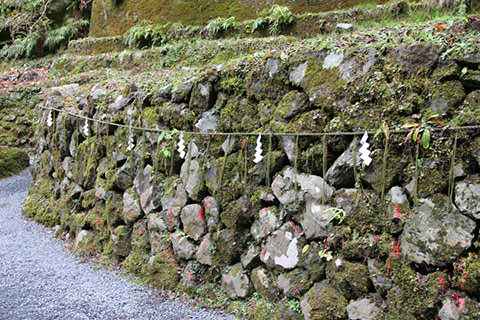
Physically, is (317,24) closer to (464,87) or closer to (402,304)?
(464,87)

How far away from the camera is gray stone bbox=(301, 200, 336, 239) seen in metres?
3.20

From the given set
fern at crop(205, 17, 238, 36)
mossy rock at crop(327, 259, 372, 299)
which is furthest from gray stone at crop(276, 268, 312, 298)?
fern at crop(205, 17, 238, 36)

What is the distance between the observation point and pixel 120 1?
1028 cm

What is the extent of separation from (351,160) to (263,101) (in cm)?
119

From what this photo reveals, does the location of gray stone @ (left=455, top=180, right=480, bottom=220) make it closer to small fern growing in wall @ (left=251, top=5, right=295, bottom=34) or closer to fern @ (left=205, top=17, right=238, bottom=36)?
small fern growing in wall @ (left=251, top=5, right=295, bottom=34)

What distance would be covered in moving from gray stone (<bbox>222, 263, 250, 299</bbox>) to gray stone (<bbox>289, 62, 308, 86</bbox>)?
193 centimetres

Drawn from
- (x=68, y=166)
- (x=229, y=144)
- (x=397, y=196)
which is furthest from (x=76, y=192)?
(x=397, y=196)

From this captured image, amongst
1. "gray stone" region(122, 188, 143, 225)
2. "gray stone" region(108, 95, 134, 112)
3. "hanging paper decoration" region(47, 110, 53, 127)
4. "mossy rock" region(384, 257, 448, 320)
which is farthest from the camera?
"hanging paper decoration" region(47, 110, 53, 127)

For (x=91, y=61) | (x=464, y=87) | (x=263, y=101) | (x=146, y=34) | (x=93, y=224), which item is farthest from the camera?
(x=91, y=61)

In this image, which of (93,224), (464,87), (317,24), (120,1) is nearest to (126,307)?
(93,224)

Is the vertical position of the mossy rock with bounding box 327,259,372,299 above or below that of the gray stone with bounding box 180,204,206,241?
above

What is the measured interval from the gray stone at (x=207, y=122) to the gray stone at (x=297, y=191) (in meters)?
1.07

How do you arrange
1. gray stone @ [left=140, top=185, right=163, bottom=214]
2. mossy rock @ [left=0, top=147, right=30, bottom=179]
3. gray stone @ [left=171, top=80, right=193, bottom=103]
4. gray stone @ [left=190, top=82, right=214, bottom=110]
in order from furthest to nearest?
mossy rock @ [left=0, top=147, right=30, bottom=179] < gray stone @ [left=140, top=185, right=163, bottom=214] < gray stone @ [left=171, top=80, right=193, bottom=103] < gray stone @ [left=190, top=82, right=214, bottom=110]

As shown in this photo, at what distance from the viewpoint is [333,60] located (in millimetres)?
3422
